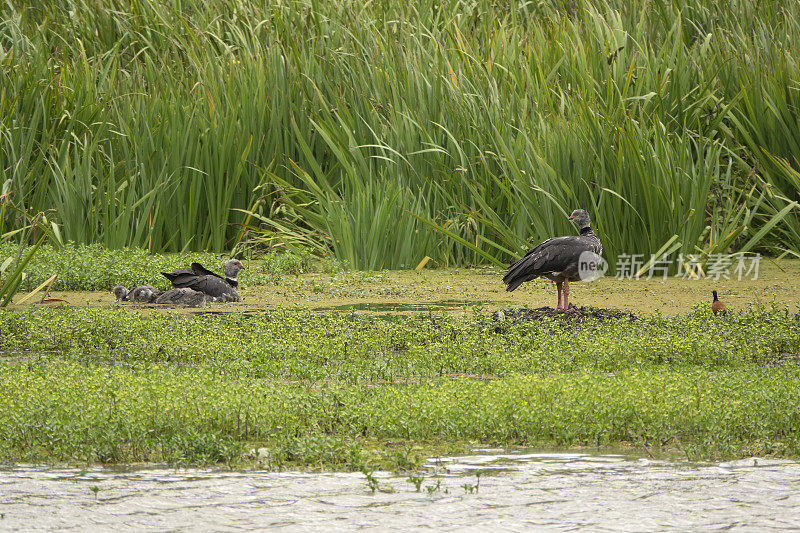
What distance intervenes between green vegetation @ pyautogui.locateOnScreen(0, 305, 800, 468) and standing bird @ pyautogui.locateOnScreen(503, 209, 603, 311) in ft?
3.91

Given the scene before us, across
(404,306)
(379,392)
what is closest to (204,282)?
(404,306)

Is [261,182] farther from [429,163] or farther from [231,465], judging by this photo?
Result: [231,465]

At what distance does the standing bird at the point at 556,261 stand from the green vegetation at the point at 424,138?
174cm

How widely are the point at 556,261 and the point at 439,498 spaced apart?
511 cm

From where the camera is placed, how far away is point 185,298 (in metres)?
10.5

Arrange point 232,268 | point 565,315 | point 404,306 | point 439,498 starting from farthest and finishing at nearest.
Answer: point 232,268 → point 404,306 → point 565,315 → point 439,498

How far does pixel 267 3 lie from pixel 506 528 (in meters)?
13.3

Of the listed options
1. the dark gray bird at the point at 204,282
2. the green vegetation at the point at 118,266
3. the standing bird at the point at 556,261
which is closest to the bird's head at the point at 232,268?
the green vegetation at the point at 118,266

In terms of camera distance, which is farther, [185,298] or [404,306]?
[185,298]

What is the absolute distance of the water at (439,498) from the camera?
4191mm

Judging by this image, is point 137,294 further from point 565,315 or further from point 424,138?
point 565,315

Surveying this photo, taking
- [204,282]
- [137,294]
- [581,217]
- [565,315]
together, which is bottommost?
[565,315]

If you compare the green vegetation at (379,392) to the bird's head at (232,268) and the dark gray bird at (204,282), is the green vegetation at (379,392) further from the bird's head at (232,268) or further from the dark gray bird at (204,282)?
the bird's head at (232,268)

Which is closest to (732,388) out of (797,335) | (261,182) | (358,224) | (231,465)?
(797,335)
